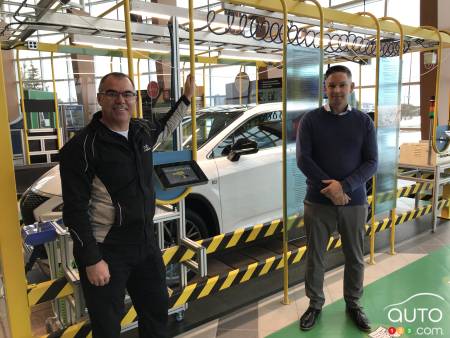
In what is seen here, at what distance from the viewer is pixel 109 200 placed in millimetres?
1908

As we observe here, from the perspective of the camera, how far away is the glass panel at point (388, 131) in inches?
156

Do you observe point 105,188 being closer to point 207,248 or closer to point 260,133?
point 207,248

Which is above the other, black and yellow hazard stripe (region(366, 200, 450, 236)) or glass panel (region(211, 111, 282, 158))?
glass panel (region(211, 111, 282, 158))

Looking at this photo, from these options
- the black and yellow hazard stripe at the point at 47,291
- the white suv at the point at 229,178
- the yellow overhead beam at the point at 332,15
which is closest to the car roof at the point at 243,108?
the white suv at the point at 229,178

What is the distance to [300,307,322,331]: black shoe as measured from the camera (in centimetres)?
298

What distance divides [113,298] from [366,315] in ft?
7.15

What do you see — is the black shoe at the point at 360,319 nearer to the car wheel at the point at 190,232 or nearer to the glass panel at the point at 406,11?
the car wheel at the point at 190,232

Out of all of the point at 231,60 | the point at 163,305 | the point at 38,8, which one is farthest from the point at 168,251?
the point at 231,60

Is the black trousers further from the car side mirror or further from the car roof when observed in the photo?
the car roof

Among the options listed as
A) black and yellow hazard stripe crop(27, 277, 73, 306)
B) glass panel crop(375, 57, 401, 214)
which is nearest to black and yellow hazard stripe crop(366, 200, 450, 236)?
glass panel crop(375, 57, 401, 214)

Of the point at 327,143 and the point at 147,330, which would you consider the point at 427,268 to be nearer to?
the point at 327,143

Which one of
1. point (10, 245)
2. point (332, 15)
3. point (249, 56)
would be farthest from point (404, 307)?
point (249, 56)

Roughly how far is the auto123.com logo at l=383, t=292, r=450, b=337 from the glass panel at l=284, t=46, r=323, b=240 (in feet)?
3.37

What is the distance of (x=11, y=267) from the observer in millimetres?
2031
